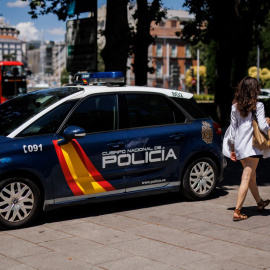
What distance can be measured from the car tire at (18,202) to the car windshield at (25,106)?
0.64 metres

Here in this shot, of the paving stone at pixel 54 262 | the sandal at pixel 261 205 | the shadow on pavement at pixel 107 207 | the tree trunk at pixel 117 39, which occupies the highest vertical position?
the tree trunk at pixel 117 39

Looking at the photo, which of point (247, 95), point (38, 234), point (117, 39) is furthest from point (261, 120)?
point (117, 39)

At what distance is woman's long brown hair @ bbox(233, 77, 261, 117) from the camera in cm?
681

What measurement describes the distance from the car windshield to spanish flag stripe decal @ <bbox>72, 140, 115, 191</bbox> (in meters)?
0.64

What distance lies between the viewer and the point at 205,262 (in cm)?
519

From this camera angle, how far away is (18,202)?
21.8 feet

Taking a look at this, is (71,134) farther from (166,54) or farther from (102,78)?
(166,54)

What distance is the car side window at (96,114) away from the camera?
7180mm

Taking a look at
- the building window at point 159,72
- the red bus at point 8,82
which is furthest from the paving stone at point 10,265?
the building window at point 159,72

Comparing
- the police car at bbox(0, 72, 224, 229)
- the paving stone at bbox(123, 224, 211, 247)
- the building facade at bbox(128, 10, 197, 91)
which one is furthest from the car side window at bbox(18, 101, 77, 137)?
the building facade at bbox(128, 10, 197, 91)

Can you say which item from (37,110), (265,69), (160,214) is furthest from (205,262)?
(265,69)

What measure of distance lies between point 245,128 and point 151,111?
1408 millimetres

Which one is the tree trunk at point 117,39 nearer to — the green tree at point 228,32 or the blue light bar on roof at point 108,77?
the blue light bar on roof at point 108,77

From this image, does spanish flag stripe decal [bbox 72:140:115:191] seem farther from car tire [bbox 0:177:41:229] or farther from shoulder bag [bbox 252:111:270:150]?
shoulder bag [bbox 252:111:270:150]
